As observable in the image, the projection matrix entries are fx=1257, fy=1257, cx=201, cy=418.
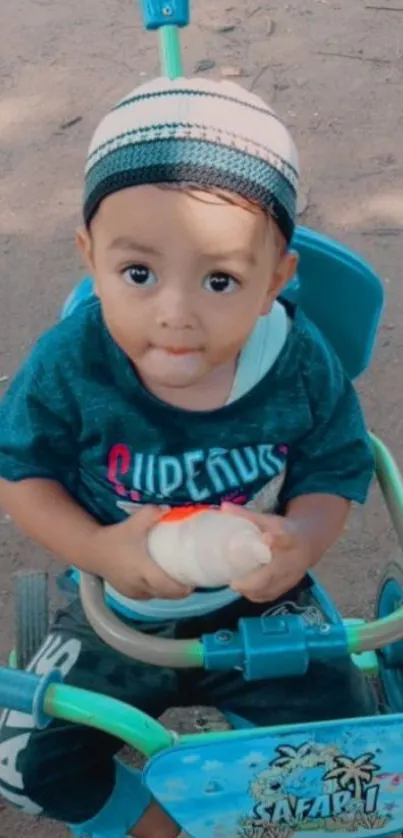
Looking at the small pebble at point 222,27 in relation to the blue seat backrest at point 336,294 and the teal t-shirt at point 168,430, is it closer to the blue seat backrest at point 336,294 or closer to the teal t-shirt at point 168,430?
the blue seat backrest at point 336,294

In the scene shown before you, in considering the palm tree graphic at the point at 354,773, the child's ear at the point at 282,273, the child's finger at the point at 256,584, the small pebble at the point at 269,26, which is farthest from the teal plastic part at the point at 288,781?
the small pebble at the point at 269,26

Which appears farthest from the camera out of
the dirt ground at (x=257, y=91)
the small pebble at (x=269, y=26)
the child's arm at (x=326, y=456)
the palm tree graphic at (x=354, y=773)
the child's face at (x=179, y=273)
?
the small pebble at (x=269, y=26)

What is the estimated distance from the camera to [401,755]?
3.29ft

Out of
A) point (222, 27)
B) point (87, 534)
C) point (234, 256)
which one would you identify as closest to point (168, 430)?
point (87, 534)

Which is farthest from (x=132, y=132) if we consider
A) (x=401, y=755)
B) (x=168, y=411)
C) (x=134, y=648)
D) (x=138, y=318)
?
(x=401, y=755)

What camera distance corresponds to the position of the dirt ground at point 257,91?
201 cm

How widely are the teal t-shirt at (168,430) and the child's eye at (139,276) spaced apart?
16 centimetres

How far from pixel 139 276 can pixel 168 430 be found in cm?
21

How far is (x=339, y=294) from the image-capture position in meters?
1.21

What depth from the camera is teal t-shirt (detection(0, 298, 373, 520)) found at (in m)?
1.09

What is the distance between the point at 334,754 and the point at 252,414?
299mm

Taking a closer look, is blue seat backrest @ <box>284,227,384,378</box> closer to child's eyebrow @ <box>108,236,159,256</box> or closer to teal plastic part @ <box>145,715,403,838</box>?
child's eyebrow @ <box>108,236,159,256</box>

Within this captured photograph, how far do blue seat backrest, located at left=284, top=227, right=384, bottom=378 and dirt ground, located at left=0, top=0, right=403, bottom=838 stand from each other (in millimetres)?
542

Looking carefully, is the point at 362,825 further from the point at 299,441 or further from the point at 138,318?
the point at 138,318
